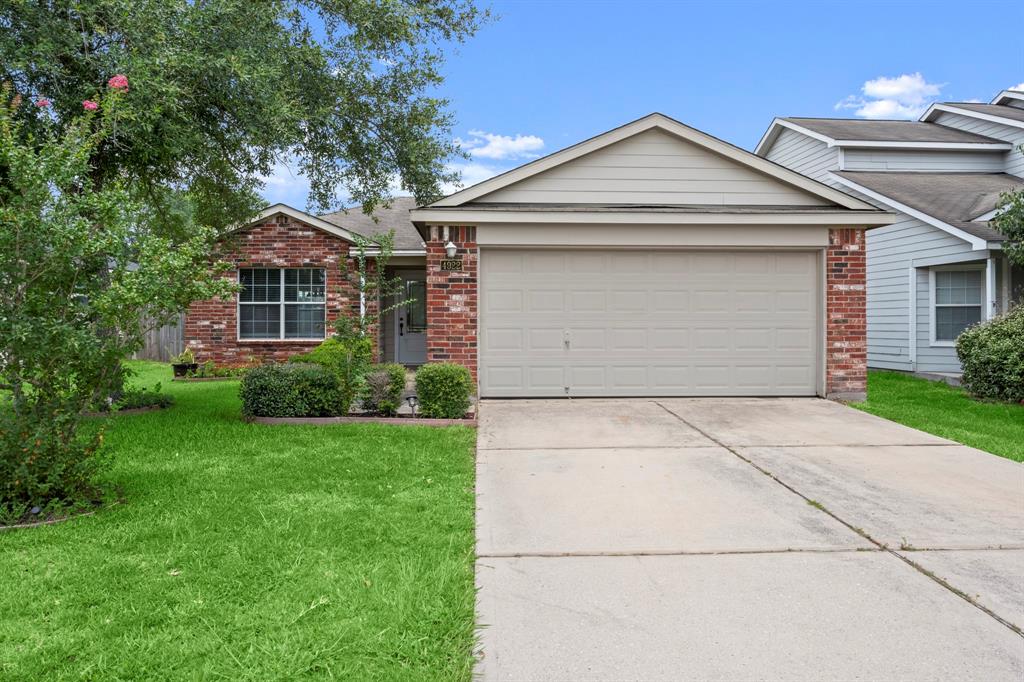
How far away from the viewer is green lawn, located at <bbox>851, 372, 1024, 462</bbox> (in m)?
7.65

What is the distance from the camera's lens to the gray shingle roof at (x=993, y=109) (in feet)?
57.1

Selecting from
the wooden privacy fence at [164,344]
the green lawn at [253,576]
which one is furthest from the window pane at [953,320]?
the wooden privacy fence at [164,344]

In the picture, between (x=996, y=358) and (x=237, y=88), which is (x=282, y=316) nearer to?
(x=237, y=88)

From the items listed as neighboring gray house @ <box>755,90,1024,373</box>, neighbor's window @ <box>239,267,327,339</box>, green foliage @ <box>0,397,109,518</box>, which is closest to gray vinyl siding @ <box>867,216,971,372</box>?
neighboring gray house @ <box>755,90,1024,373</box>

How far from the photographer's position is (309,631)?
2986 mm

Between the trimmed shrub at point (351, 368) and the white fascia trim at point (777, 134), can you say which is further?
the white fascia trim at point (777, 134)

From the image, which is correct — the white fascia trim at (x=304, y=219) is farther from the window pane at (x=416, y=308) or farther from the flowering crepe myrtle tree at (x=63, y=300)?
the flowering crepe myrtle tree at (x=63, y=300)

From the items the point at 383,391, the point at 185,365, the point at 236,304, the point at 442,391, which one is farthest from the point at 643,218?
the point at 185,365

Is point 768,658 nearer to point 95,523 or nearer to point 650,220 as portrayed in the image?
point 95,523

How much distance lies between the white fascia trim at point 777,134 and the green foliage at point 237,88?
10.4 meters

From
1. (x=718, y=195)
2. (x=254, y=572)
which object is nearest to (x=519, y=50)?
(x=718, y=195)

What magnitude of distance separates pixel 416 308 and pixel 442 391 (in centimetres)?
864

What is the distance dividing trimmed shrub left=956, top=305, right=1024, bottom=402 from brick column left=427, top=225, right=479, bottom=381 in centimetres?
819

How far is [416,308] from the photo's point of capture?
16.8m
